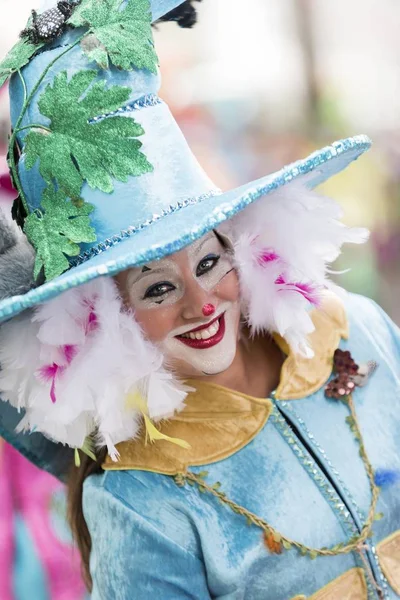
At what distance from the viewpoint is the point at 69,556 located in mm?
2219

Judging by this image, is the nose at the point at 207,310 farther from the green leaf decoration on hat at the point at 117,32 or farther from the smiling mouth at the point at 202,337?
the green leaf decoration on hat at the point at 117,32

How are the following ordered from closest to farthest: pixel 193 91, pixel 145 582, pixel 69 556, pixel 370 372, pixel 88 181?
pixel 88 181
pixel 145 582
pixel 370 372
pixel 69 556
pixel 193 91

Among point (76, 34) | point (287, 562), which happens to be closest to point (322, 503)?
point (287, 562)

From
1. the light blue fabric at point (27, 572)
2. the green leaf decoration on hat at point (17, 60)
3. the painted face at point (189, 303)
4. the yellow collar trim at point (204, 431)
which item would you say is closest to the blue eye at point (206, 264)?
the painted face at point (189, 303)

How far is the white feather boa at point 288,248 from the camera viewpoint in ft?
4.85

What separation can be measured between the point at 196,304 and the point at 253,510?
1.30 ft

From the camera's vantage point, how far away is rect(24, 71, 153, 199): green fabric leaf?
1.30m

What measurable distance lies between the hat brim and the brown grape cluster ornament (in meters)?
0.41

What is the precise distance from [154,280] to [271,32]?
7.22ft

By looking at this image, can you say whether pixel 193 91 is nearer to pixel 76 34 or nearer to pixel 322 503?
pixel 76 34

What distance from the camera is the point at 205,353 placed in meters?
1.39

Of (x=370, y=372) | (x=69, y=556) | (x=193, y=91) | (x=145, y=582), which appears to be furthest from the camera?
(x=193, y=91)

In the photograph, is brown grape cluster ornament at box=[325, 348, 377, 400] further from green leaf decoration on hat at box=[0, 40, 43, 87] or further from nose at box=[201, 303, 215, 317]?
green leaf decoration on hat at box=[0, 40, 43, 87]

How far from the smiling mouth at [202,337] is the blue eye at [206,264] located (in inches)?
3.5
